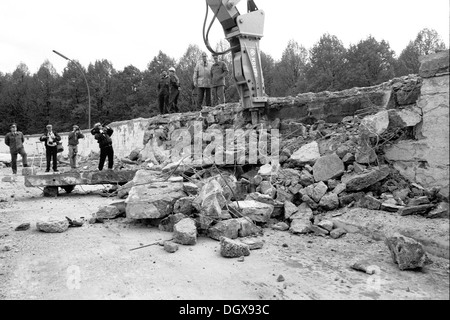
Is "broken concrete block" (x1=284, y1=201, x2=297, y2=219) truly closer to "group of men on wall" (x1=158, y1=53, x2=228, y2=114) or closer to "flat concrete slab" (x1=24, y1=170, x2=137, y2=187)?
"flat concrete slab" (x1=24, y1=170, x2=137, y2=187)

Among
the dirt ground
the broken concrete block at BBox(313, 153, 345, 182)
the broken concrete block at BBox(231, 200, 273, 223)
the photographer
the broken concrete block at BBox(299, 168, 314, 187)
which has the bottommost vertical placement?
the dirt ground

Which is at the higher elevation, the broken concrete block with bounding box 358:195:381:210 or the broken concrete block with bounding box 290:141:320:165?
the broken concrete block with bounding box 290:141:320:165

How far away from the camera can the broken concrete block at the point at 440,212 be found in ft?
12.2

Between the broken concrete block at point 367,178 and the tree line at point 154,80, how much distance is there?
2391 centimetres

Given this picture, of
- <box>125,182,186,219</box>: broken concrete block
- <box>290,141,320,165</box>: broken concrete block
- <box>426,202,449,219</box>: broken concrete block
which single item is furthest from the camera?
<box>290,141,320,165</box>: broken concrete block

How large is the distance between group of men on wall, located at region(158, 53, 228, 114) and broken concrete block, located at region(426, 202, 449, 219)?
20.7 feet

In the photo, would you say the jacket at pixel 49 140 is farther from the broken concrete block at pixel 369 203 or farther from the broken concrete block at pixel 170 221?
the broken concrete block at pixel 369 203

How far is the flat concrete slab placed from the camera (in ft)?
24.7

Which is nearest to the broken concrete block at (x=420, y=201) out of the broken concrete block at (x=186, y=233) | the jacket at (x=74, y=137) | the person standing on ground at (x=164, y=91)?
the broken concrete block at (x=186, y=233)

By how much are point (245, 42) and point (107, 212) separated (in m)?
4.15

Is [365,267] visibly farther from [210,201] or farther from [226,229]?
[210,201]

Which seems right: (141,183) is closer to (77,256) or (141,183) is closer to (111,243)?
(111,243)

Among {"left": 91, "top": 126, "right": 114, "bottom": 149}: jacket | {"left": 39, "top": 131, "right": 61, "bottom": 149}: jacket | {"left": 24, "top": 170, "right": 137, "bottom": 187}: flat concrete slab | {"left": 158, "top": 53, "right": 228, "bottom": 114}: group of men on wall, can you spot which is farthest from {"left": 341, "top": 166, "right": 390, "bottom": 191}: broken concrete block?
{"left": 39, "top": 131, "right": 61, "bottom": 149}: jacket

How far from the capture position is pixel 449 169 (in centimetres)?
387
